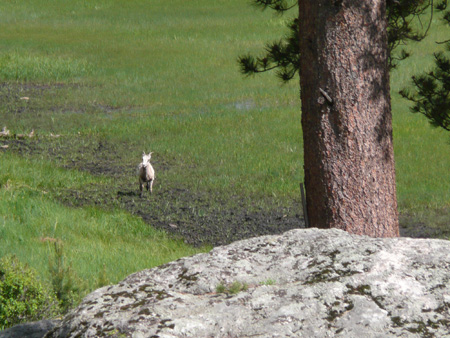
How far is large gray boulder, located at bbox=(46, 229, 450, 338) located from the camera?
8.50 ft

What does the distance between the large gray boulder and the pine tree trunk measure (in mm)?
2685

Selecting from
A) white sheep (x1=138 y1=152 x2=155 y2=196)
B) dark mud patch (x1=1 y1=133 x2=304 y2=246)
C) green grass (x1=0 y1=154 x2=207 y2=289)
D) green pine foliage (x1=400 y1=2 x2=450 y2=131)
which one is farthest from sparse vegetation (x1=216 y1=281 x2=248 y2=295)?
white sheep (x1=138 y1=152 x2=155 y2=196)

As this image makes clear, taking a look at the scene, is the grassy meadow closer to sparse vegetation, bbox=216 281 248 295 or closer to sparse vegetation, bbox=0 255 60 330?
sparse vegetation, bbox=0 255 60 330

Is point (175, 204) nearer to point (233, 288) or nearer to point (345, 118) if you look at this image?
point (345, 118)

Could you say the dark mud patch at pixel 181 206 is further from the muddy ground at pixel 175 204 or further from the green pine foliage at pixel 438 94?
the green pine foliage at pixel 438 94

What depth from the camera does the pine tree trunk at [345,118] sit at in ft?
19.7

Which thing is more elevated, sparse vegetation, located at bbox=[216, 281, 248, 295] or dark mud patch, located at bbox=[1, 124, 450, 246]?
sparse vegetation, located at bbox=[216, 281, 248, 295]

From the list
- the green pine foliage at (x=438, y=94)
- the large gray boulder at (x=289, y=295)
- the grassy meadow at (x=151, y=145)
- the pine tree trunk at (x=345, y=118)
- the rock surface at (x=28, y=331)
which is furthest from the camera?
the grassy meadow at (x=151, y=145)

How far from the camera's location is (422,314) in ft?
8.60

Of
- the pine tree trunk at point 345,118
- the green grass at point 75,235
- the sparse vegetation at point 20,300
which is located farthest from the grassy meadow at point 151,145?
the pine tree trunk at point 345,118

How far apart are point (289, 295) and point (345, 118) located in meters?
3.45

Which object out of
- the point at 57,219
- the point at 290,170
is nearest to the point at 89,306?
the point at 57,219

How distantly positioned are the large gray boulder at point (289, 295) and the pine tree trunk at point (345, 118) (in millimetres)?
2685

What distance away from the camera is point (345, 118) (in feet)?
19.6
